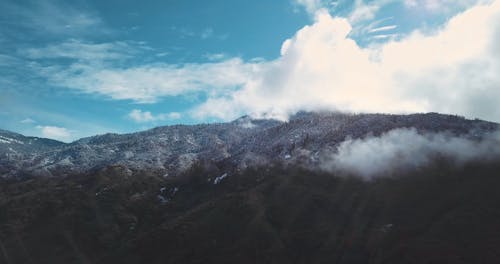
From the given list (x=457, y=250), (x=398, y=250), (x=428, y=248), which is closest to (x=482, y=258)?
(x=457, y=250)

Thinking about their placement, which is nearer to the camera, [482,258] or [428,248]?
[482,258]

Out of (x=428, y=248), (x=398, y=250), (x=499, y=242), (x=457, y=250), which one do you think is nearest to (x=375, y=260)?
(x=398, y=250)

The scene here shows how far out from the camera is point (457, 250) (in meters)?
191

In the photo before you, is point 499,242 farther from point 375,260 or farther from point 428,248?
point 375,260

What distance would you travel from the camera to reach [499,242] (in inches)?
7564

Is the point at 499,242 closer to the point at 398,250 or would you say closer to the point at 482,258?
the point at 482,258

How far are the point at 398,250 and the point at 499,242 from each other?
48.1m

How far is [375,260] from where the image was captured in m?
199

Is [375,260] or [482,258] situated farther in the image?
[375,260]

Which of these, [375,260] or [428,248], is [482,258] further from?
[375,260]

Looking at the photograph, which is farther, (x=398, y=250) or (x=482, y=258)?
(x=398, y=250)

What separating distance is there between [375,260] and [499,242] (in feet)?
197

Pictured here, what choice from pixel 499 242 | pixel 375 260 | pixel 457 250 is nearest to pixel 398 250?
pixel 375 260

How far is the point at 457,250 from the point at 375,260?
128ft
